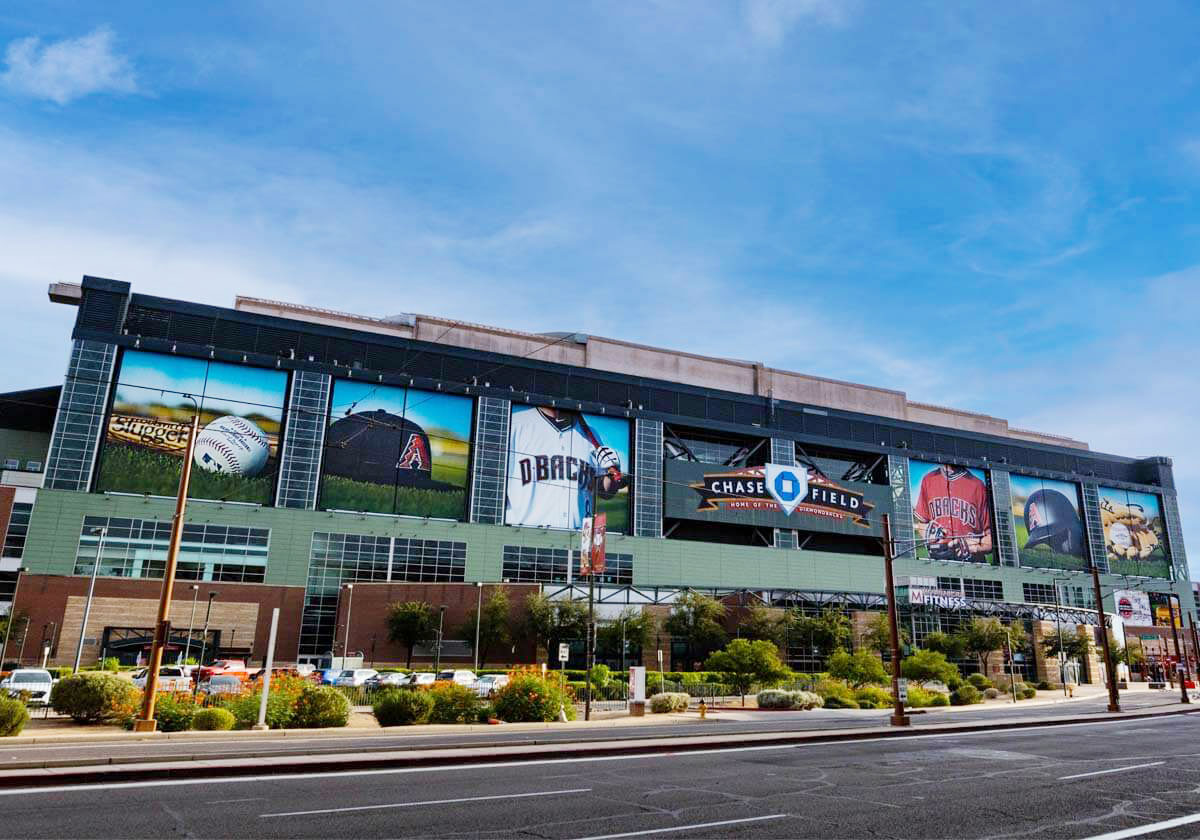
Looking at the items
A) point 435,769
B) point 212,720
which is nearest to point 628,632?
point 212,720

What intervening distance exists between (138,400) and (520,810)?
254ft

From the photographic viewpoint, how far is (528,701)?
1299 inches

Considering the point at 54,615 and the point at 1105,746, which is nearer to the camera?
the point at 1105,746

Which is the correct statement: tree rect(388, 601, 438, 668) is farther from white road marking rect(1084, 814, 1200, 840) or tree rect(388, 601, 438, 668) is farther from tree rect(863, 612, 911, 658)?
white road marking rect(1084, 814, 1200, 840)

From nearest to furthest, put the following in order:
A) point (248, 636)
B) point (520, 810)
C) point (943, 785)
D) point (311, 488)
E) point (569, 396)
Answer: point (520, 810) < point (943, 785) < point (248, 636) < point (311, 488) < point (569, 396)

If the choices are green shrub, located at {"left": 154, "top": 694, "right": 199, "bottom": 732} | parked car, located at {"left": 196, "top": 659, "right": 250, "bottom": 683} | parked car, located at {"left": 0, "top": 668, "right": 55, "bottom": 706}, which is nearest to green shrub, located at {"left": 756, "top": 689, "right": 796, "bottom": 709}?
parked car, located at {"left": 196, "top": 659, "right": 250, "bottom": 683}

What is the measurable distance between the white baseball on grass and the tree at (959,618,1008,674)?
71547mm

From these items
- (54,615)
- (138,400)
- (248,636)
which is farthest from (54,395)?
(248,636)

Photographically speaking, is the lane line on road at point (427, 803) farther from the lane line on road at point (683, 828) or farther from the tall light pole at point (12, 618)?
the tall light pole at point (12, 618)

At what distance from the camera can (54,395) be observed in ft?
294

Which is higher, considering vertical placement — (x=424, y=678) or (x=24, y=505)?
(x=24, y=505)

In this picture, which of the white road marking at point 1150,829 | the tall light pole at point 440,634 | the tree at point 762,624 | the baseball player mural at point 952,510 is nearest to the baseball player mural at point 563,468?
the tall light pole at point 440,634

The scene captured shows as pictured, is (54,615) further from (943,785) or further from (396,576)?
(943,785)

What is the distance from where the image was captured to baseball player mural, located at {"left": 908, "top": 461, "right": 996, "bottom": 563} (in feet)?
362
